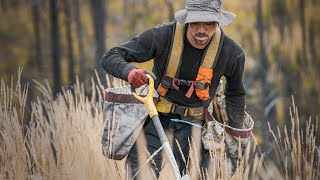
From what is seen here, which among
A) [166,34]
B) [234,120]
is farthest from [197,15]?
[234,120]

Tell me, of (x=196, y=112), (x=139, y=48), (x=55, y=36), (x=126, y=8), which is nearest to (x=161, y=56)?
(x=139, y=48)

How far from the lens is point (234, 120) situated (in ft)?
11.6

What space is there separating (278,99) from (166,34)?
9157mm

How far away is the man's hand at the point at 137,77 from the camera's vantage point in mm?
2936

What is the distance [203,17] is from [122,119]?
25.2 inches

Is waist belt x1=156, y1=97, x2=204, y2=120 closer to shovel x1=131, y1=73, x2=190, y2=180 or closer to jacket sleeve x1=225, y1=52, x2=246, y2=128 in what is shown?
jacket sleeve x1=225, y1=52, x2=246, y2=128

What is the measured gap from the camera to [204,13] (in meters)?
3.18

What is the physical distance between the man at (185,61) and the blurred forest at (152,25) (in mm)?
6924

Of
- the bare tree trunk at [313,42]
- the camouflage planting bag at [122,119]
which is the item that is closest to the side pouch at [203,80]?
the camouflage planting bag at [122,119]

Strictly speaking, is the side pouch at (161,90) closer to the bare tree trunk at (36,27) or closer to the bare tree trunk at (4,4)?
the bare tree trunk at (36,27)

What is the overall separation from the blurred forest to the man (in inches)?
273

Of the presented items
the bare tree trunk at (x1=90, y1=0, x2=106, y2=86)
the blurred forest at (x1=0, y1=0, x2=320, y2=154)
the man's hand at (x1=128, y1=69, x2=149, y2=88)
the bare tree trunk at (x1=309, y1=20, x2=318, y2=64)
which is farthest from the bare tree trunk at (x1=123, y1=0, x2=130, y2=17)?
the man's hand at (x1=128, y1=69, x2=149, y2=88)

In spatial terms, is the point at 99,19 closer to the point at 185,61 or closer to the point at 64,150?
the point at 64,150

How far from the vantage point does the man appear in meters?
3.20
